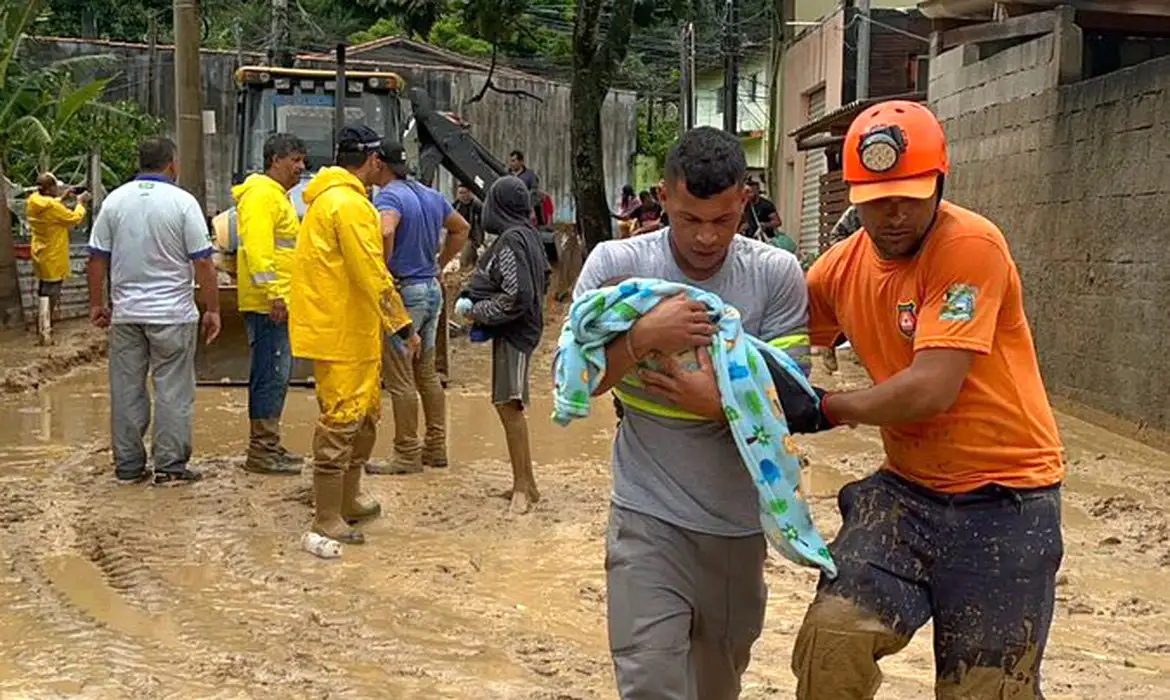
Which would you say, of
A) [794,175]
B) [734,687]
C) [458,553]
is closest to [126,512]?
[458,553]

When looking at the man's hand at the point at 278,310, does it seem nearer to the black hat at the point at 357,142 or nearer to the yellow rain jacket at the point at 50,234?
the black hat at the point at 357,142

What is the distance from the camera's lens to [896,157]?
3168mm

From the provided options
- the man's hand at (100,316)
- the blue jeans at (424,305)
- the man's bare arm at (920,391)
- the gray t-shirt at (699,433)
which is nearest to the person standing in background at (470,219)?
the blue jeans at (424,305)

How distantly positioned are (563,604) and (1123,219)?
6232mm

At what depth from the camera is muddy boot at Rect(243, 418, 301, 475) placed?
28.6ft

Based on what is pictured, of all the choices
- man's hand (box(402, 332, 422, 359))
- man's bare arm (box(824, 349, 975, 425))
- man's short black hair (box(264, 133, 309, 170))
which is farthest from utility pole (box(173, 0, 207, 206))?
man's bare arm (box(824, 349, 975, 425))

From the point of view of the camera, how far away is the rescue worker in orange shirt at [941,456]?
3.19 m

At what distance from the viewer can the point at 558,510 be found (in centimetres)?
773

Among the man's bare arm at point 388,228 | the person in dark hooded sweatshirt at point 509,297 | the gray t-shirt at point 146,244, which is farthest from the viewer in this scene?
the gray t-shirt at point 146,244

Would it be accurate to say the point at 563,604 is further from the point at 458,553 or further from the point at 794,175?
the point at 794,175

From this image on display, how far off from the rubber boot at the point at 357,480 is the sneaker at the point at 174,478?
5.15ft

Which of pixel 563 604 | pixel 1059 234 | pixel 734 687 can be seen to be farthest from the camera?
pixel 1059 234

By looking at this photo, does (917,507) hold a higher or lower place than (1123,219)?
lower

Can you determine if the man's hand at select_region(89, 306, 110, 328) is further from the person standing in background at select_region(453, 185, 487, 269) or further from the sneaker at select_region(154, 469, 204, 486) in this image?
the person standing in background at select_region(453, 185, 487, 269)
